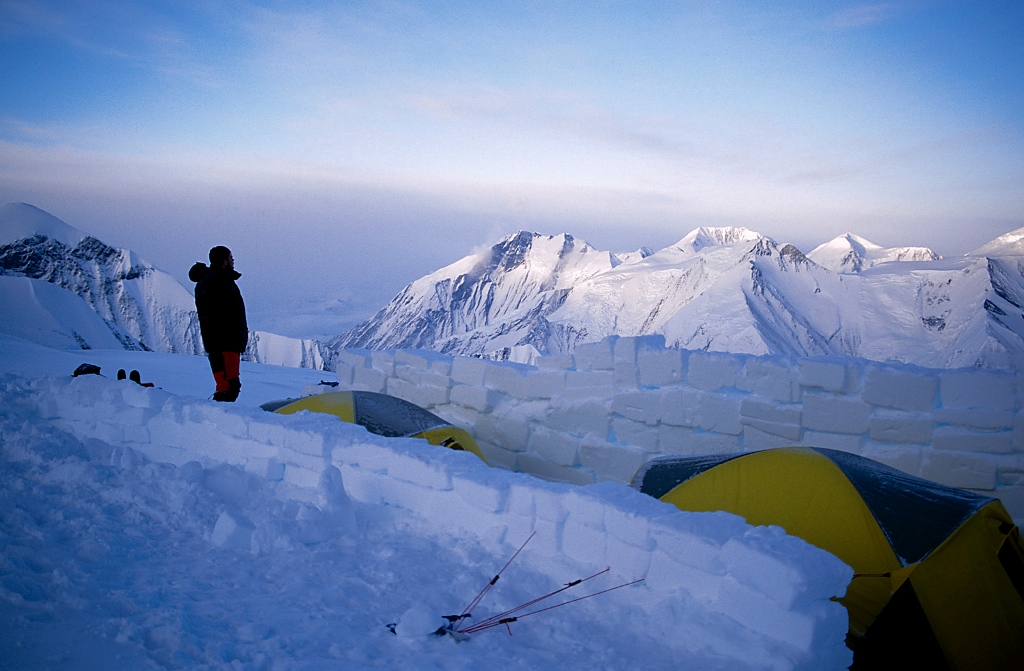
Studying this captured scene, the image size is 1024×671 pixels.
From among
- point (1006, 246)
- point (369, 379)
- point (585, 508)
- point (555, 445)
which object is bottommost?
point (555, 445)

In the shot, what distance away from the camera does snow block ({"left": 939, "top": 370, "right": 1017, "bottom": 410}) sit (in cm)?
425

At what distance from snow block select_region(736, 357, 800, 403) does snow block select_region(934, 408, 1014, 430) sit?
0.95m

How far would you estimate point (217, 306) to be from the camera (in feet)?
15.3

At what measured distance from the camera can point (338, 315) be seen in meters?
124

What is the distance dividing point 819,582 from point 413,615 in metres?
1.21

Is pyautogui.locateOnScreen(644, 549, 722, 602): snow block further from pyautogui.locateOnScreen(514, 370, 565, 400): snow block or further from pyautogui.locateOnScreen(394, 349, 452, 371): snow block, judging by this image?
pyautogui.locateOnScreen(394, 349, 452, 371): snow block

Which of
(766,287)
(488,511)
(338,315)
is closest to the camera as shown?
(488,511)

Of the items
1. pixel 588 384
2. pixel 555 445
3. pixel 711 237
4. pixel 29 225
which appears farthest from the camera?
pixel 711 237

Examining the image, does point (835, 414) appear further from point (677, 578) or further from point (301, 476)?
point (301, 476)

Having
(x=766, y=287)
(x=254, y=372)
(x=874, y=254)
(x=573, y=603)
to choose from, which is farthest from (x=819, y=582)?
(x=874, y=254)

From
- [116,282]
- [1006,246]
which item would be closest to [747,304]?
[1006,246]

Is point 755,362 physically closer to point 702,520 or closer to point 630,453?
point 630,453

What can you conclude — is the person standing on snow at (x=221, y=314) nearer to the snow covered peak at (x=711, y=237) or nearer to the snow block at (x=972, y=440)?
the snow block at (x=972, y=440)

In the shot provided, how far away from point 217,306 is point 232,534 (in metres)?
2.64
